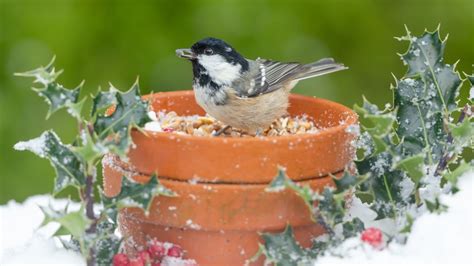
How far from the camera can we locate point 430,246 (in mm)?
1885

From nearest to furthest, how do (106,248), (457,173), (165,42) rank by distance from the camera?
(457,173)
(106,248)
(165,42)

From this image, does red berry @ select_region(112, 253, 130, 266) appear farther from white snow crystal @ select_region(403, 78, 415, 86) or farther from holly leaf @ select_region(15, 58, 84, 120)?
white snow crystal @ select_region(403, 78, 415, 86)

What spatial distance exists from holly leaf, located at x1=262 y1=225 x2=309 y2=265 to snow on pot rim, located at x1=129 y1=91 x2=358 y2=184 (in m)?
0.14

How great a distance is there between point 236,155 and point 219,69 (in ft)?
1.96

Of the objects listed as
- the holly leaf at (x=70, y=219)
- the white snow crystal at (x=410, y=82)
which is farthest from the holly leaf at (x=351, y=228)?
the holly leaf at (x=70, y=219)

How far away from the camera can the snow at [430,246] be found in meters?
1.87

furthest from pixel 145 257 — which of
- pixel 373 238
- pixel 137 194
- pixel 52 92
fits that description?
pixel 373 238

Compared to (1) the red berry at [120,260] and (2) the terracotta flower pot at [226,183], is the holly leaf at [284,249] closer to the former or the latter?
(2) the terracotta flower pot at [226,183]

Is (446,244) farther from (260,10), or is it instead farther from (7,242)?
(260,10)

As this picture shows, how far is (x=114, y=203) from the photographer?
1975mm

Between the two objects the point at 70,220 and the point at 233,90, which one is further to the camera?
the point at 233,90

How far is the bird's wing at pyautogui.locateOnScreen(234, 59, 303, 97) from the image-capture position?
2596 mm

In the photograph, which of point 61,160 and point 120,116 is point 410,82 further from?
point 61,160

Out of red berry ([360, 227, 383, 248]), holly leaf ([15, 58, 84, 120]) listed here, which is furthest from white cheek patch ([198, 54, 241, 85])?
red berry ([360, 227, 383, 248])
